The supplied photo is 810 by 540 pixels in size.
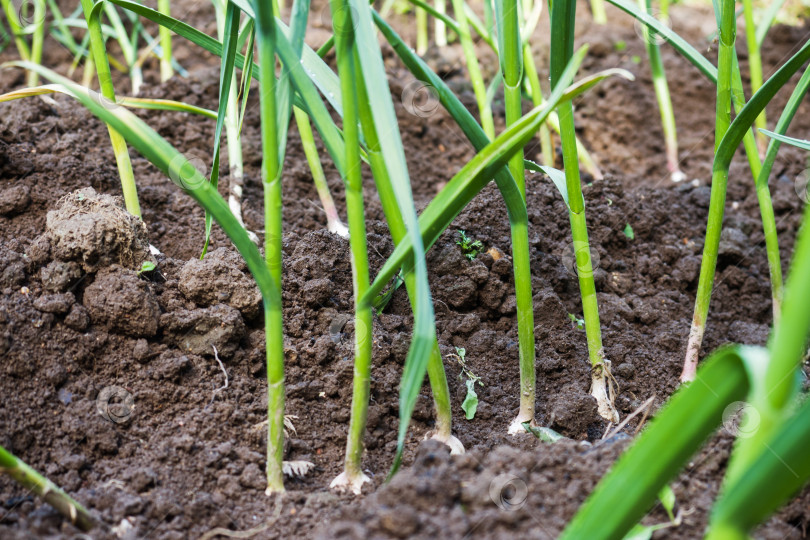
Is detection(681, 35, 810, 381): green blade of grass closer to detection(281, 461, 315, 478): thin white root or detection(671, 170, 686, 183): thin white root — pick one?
detection(281, 461, 315, 478): thin white root

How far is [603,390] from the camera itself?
1137 mm

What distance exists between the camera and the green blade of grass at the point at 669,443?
49 cm

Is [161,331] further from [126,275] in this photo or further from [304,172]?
[304,172]

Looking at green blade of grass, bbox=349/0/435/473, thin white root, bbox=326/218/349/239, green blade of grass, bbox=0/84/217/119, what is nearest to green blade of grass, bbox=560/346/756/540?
green blade of grass, bbox=349/0/435/473

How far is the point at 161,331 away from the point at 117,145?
400 millimetres

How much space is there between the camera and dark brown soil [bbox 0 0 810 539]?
0.77 meters

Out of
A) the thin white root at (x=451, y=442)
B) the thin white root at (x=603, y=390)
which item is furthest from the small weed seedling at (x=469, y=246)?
the thin white root at (x=451, y=442)

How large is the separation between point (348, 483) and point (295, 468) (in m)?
0.09

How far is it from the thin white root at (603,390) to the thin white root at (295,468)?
52 centimetres

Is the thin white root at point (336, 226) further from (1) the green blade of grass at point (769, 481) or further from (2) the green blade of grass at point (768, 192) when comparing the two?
(1) the green blade of grass at point (769, 481)

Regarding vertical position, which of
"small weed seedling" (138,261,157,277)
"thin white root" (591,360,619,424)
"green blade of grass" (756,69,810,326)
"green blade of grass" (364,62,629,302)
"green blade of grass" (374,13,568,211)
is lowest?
"small weed seedling" (138,261,157,277)

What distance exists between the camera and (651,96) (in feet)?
8.02

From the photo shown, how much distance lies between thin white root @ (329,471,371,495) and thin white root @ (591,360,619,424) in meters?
0.46

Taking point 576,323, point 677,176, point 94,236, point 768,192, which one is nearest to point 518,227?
point 576,323
